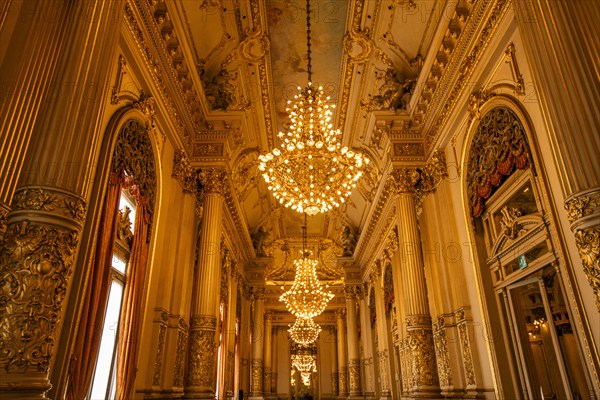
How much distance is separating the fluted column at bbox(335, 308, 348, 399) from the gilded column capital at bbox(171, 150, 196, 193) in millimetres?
11828

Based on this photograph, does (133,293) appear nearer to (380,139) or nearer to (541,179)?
(541,179)

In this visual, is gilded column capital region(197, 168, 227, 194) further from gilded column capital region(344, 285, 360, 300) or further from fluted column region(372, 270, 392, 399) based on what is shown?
gilded column capital region(344, 285, 360, 300)

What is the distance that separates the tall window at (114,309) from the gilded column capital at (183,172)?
1.78 metres

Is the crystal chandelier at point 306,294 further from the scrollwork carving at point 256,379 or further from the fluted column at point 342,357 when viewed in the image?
the fluted column at point 342,357

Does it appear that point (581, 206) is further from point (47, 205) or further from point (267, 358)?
point (267, 358)

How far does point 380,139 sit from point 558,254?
5106 mm

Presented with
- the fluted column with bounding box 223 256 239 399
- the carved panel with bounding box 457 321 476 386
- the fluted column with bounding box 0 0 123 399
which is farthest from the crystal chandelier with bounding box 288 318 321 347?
the fluted column with bounding box 0 0 123 399

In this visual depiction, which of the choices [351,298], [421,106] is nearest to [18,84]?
[421,106]

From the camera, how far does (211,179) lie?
7.76 metres

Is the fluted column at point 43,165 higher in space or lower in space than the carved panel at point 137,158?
lower

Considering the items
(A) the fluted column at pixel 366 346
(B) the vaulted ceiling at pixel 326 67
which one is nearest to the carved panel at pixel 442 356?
(B) the vaulted ceiling at pixel 326 67

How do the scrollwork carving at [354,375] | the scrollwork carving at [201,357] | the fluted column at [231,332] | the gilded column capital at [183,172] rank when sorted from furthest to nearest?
the scrollwork carving at [354,375] → the fluted column at [231,332] → the gilded column capital at [183,172] → the scrollwork carving at [201,357]

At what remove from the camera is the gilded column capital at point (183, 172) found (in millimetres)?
6996

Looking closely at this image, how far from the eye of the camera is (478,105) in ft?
18.6
